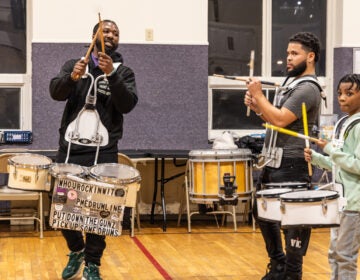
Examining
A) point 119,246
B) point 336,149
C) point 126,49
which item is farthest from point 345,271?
point 126,49

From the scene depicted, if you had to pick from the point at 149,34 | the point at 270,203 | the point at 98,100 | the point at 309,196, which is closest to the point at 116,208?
the point at 98,100

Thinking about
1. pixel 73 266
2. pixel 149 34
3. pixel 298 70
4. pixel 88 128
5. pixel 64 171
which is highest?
pixel 149 34

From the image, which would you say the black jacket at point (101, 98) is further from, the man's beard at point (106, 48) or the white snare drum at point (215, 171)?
the white snare drum at point (215, 171)

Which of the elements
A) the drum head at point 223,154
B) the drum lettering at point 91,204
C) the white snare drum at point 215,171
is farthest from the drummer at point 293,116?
the drum head at point 223,154

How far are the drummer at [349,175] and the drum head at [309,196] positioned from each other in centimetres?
11

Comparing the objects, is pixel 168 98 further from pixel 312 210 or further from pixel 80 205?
pixel 312 210

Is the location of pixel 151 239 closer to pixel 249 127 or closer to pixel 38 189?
pixel 249 127

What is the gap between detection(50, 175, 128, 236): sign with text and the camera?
4277 mm

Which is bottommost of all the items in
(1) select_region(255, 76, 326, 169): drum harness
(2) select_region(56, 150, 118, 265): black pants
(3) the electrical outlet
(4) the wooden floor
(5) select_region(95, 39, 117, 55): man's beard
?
(4) the wooden floor

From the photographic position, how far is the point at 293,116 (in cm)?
436

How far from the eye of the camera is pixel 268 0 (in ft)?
27.6

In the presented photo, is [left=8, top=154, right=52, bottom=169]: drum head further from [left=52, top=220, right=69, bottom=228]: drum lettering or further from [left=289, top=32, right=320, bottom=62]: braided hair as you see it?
[left=289, top=32, right=320, bottom=62]: braided hair

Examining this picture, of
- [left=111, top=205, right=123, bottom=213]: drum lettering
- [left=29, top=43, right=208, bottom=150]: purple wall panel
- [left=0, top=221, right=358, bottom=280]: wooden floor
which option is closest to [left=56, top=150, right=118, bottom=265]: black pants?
[left=111, top=205, right=123, bottom=213]: drum lettering

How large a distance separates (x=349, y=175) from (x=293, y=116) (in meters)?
0.57
